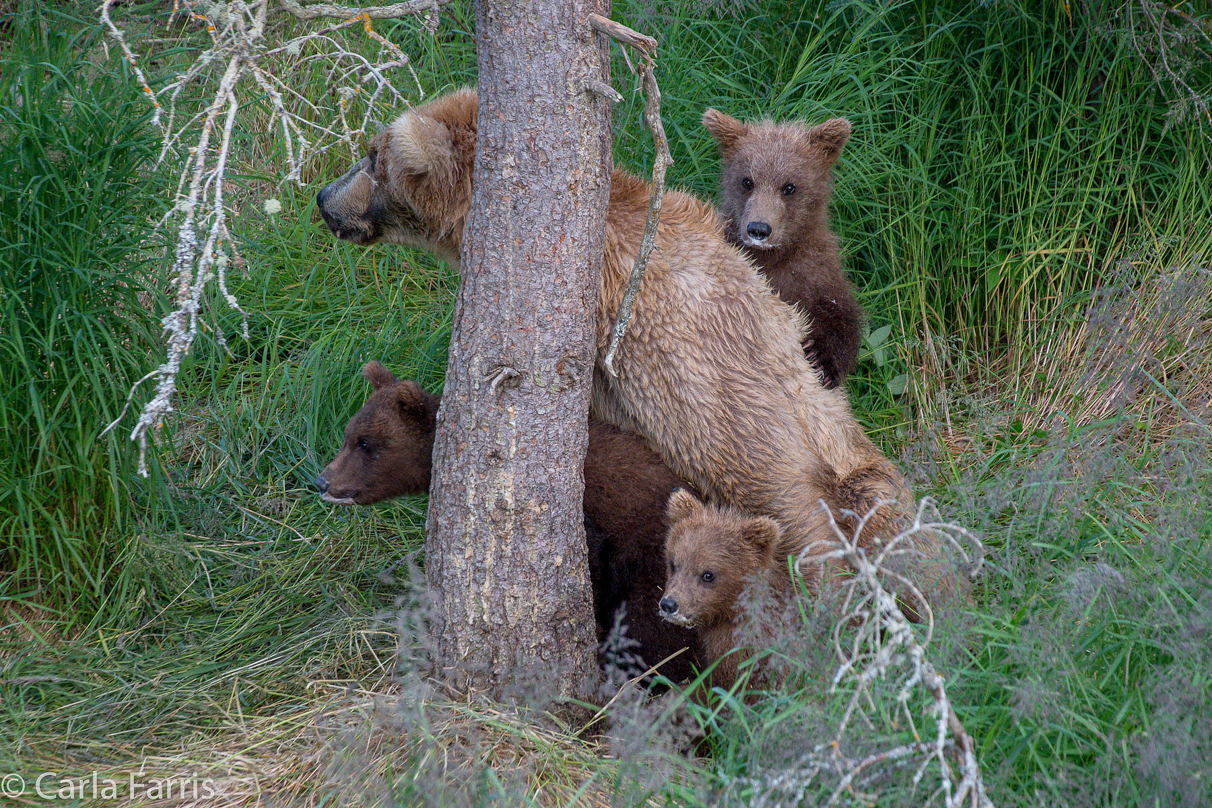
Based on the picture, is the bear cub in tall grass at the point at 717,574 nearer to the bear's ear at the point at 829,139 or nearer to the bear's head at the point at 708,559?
the bear's head at the point at 708,559

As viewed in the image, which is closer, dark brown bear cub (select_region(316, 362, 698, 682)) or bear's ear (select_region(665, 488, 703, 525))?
bear's ear (select_region(665, 488, 703, 525))

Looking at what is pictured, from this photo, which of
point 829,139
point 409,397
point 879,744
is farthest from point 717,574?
point 829,139

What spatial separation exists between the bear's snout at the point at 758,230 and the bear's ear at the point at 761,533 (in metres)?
1.44

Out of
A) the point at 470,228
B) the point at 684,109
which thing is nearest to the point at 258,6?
the point at 470,228

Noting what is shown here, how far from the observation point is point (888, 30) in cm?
514

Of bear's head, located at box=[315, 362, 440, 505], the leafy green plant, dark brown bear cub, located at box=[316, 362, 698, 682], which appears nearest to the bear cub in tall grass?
dark brown bear cub, located at box=[316, 362, 698, 682]

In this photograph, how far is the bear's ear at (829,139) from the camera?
4.39 m

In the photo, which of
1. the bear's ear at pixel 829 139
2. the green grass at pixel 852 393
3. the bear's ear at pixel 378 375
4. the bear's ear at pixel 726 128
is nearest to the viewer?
the green grass at pixel 852 393

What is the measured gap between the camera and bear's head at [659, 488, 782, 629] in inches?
125

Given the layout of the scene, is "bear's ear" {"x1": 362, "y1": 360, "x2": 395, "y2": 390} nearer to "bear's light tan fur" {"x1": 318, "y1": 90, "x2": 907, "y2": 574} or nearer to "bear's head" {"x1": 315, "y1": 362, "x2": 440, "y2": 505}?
"bear's head" {"x1": 315, "y1": 362, "x2": 440, "y2": 505}

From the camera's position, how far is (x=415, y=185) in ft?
12.3

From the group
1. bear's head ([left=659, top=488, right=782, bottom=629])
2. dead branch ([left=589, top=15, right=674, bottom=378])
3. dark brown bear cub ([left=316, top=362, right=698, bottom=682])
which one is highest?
dead branch ([left=589, top=15, right=674, bottom=378])

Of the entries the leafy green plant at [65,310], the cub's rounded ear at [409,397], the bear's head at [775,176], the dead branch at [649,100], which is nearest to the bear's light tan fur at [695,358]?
the bear's head at [775,176]

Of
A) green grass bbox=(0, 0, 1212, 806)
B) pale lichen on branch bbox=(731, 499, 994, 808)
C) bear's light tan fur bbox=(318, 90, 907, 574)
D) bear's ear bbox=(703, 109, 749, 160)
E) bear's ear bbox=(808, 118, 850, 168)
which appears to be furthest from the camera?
bear's ear bbox=(703, 109, 749, 160)
